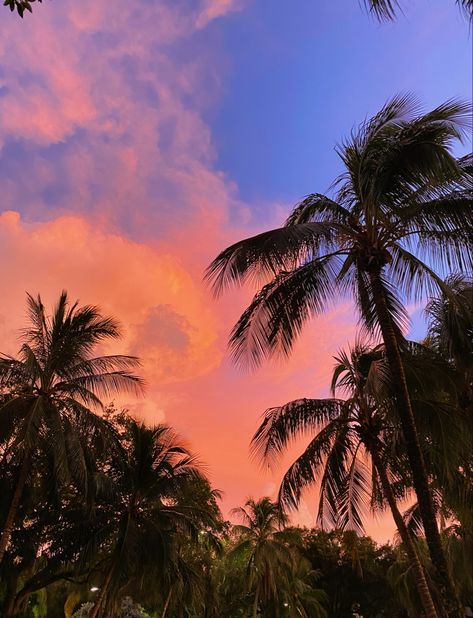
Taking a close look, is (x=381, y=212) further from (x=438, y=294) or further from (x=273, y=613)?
(x=273, y=613)

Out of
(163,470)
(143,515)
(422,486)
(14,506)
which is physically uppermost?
(163,470)

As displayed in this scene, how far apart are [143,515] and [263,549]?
10.4m

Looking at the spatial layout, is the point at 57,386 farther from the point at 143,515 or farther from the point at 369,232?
the point at 369,232

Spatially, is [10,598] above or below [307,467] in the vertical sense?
below

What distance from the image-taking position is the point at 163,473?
18.9m

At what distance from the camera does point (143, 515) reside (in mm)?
18125

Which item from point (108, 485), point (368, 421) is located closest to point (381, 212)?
point (368, 421)

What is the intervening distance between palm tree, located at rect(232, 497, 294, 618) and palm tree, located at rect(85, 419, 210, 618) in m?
7.80

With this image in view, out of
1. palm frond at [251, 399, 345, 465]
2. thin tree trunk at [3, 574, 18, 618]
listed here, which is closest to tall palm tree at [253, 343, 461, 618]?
palm frond at [251, 399, 345, 465]

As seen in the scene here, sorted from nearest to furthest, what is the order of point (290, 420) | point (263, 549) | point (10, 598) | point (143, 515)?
point (290, 420)
point (10, 598)
point (143, 515)
point (263, 549)

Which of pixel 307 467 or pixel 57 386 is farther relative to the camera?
pixel 57 386

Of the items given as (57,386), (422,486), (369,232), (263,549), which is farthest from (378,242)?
(263,549)

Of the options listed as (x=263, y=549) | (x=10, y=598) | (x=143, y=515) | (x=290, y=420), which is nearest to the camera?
(x=290, y=420)

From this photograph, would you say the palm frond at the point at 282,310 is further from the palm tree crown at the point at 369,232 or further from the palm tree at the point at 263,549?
the palm tree at the point at 263,549
